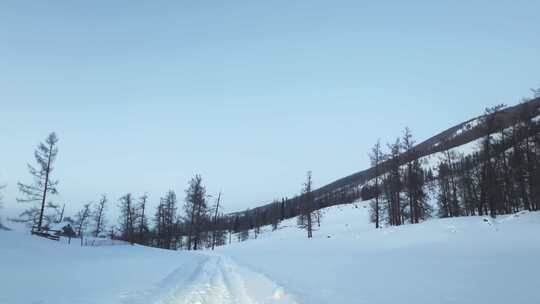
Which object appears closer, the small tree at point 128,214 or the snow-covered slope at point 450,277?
the snow-covered slope at point 450,277

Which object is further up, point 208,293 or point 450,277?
point 450,277

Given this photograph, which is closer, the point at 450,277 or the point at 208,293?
the point at 208,293

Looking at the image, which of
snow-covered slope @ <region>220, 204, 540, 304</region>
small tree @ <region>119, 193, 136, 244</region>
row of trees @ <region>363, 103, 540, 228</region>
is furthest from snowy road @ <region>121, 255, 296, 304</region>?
small tree @ <region>119, 193, 136, 244</region>

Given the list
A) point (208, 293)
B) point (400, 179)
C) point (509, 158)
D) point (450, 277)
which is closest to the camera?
point (208, 293)

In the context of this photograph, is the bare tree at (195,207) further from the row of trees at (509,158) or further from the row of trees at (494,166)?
the row of trees at (509,158)

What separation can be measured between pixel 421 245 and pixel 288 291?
14250mm

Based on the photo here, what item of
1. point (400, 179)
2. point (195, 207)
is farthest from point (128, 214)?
point (400, 179)

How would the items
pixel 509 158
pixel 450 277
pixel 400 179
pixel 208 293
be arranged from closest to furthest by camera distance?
pixel 208 293 → pixel 450 277 → pixel 509 158 → pixel 400 179

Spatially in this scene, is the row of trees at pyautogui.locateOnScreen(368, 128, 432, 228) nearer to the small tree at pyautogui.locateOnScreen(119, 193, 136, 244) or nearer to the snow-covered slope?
the snow-covered slope

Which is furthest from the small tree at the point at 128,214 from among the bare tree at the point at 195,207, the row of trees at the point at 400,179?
the row of trees at the point at 400,179

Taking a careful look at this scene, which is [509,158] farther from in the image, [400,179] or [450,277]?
[450,277]

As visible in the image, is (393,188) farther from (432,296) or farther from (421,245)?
(432,296)

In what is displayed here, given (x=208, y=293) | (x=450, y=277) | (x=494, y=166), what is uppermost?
(x=494, y=166)

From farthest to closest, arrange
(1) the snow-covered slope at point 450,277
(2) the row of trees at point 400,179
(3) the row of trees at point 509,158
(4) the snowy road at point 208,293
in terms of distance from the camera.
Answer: (2) the row of trees at point 400,179
(3) the row of trees at point 509,158
(1) the snow-covered slope at point 450,277
(4) the snowy road at point 208,293
